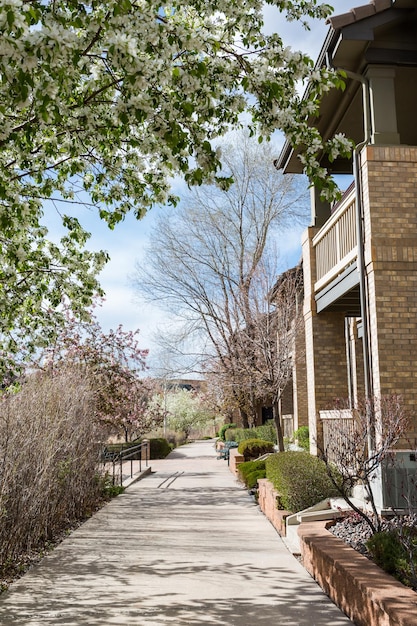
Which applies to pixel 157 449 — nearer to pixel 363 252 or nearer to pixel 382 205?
pixel 363 252

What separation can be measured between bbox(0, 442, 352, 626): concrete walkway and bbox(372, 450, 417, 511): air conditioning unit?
141 centimetres

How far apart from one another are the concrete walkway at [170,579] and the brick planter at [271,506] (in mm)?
170

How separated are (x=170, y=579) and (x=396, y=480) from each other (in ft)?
10.8

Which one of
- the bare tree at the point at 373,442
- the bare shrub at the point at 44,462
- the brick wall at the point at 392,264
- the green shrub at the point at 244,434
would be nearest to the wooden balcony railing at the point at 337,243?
the brick wall at the point at 392,264

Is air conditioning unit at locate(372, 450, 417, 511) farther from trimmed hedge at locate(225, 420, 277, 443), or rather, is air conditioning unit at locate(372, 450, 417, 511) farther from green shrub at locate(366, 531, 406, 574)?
trimmed hedge at locate(225, 420, 277, 443)

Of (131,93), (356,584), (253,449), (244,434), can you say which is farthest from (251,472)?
(131,93)

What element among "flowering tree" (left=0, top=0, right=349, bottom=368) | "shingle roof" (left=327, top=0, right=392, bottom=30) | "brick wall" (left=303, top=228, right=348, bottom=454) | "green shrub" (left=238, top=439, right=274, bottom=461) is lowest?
"green shrub" (left=238, top=439, right=274, bottom=461)

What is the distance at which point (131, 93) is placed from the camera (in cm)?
518

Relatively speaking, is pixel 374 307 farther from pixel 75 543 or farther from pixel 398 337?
pixel 75 543

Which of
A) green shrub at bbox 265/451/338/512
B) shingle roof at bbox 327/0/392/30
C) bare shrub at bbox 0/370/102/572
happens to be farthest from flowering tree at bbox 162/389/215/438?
shingle roof at bbox 327/0/392/30

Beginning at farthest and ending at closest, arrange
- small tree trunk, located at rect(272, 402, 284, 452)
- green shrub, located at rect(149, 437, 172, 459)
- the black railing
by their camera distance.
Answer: green shrub, located at rect(149, 437, 172, 459) → small tree trunk, located at rect(272, 402, 284, 452) → the black railing

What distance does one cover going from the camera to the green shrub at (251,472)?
16031 mm

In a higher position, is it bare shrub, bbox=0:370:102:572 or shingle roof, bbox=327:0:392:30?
shingle roof, bbox=327:0:392:30

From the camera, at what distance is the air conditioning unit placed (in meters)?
8.59
